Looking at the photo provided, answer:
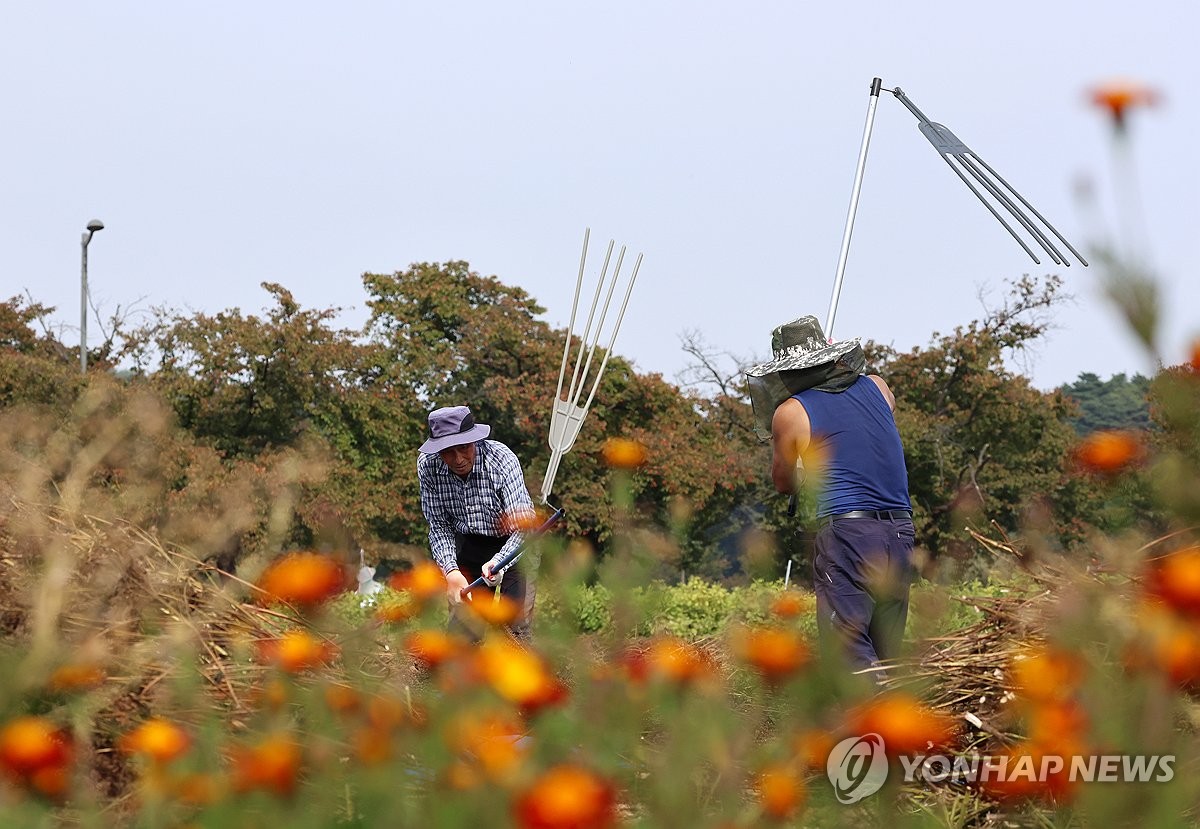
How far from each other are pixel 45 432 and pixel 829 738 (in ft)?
5.85

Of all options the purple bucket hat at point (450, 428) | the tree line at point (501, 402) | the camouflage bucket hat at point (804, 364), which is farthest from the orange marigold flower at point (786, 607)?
the tree line at point (501, 402)

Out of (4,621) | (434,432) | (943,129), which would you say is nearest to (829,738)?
(4,621)

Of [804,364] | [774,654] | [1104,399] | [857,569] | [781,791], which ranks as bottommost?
[781,791]

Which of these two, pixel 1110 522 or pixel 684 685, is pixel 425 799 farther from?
pixel 1110 522

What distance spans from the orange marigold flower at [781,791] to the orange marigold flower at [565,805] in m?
0.24

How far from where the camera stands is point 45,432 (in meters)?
2.31

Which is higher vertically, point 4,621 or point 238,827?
Answer: point 4,621

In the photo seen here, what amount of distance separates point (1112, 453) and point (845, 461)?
1.75 meters

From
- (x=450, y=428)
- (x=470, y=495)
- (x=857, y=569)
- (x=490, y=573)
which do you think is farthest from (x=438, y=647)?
(x=470, y=495)

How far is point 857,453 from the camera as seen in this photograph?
3.10 metres

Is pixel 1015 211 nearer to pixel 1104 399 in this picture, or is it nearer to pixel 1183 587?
pixel 1183 587

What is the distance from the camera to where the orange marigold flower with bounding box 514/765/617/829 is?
739mm

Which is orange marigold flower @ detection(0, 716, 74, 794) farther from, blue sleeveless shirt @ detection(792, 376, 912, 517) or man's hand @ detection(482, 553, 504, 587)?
man's hand @ detection(482, 553, 504, 587)

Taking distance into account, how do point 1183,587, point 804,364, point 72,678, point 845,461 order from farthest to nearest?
point 804,364
point 845,461
point 72,678
point 1183,587
